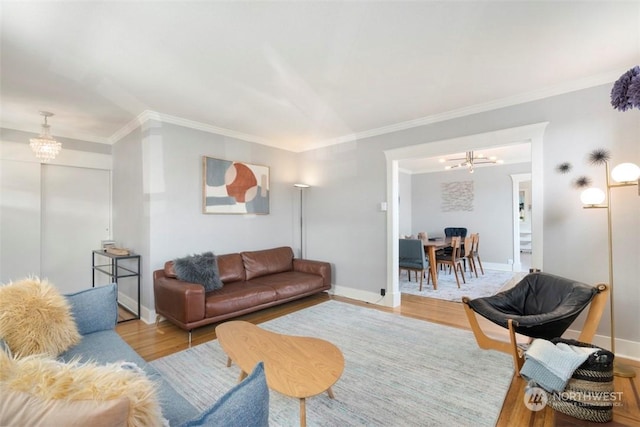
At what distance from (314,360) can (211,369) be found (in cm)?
107

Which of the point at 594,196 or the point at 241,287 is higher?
the point at 594,196

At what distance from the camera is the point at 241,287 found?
3.54 metres

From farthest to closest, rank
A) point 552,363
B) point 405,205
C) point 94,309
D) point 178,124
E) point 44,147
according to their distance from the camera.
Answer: point 405,205
point 178,124
point 44,147
point 94,309
point 552,363

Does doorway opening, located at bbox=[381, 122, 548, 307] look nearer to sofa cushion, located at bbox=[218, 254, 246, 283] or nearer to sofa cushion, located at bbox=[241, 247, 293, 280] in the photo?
sofa cushion, located at bbox=[241, 247, 293, 280]

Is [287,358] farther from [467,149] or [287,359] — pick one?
[467,149]

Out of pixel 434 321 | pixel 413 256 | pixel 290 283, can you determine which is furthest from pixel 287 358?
pixel 413 256

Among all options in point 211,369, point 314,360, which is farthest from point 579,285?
point 211,369

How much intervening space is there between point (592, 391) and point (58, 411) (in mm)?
2567

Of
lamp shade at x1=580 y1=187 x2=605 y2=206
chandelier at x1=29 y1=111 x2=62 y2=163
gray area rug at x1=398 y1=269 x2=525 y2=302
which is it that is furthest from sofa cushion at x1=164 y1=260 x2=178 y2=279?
lamp shade at x1=580 y1=187 x2=605 y2=206

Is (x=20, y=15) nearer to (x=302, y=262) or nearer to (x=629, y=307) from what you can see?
(x=302, y=262)

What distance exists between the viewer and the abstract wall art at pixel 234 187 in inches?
157

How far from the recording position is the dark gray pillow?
323 centimetres

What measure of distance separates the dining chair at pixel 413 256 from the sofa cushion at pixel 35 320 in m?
4.45

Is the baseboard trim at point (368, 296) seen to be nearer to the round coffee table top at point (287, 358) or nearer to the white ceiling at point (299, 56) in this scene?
the round coffee table top at point (287, 358)
